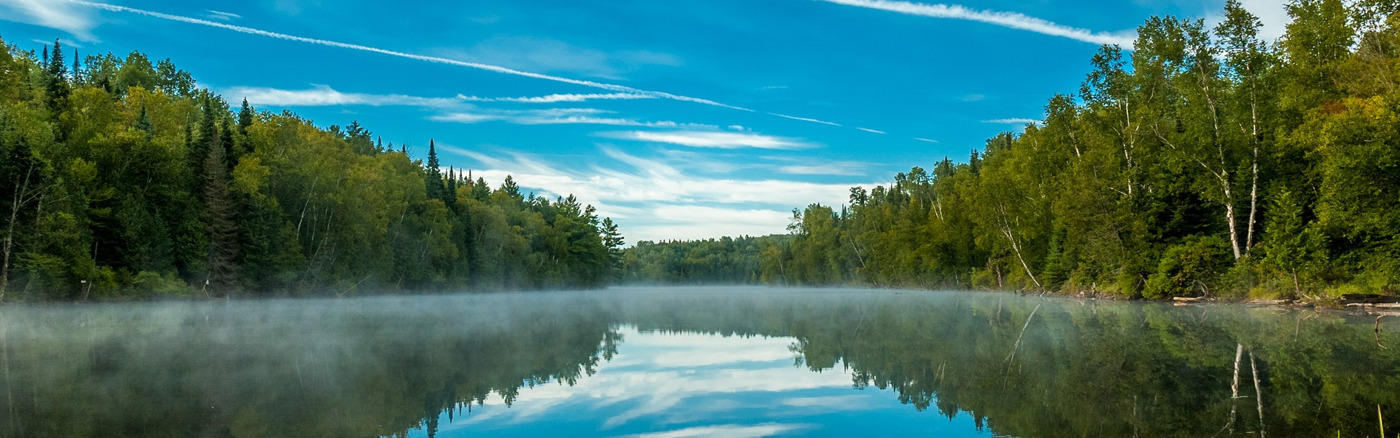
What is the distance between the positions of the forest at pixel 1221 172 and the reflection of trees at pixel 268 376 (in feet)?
81.5

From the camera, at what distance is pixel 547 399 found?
36.5ft

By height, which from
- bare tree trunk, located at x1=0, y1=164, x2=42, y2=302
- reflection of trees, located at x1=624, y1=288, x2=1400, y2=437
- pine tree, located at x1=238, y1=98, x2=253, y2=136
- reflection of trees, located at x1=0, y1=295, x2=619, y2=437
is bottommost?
reflection of trees, located at x1=624, y1=288, x2=1400, y2=437

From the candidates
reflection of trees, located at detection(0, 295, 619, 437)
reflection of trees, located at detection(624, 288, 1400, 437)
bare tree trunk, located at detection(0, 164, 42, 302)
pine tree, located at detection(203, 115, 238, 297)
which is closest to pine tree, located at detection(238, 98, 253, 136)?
pine tree, located at detection(203, 115, 238, 297)

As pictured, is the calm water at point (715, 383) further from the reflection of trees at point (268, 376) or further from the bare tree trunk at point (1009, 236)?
the bare tree trunk at point (1009, 236)

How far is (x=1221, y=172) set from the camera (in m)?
38.0

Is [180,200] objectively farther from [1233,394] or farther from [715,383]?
[1233,394]

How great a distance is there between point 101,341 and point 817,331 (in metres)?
17.7

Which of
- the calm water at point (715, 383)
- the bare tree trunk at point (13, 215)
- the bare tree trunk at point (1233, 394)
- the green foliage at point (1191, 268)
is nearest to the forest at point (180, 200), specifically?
the bare tree trunk at point (13, 215)

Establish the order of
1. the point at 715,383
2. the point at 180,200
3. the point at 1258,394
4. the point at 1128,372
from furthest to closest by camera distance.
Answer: the point at 180,200 → the point at 715,383 → the point at 1128,372 → the point at 1258,394

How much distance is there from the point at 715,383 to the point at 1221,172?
34513 mm

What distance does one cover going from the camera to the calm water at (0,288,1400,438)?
892 centimetres

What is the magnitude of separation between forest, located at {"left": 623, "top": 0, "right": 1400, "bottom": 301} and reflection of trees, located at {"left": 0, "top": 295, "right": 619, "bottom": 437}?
24830 millimetres

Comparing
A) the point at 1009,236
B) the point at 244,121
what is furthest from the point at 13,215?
the point at 1009,236

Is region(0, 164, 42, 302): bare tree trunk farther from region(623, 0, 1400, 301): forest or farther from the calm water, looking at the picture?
region(623, 0, 1400, 301): forest
